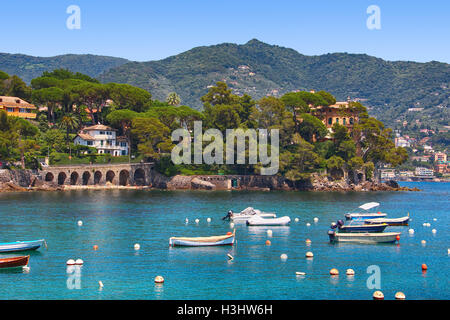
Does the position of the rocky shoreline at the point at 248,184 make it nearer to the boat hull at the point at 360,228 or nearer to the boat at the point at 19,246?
the boat hull at the point at 360,228

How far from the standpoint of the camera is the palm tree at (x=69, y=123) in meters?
159

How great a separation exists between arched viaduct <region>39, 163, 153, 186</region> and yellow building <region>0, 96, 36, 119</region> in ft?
89.8

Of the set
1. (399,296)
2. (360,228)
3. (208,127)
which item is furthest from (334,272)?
(208,127)

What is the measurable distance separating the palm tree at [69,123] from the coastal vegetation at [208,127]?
0.29 metres

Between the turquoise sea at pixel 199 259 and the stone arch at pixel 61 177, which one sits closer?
the turquoise sea at pixel 199 259

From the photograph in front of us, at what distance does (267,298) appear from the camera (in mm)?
39344

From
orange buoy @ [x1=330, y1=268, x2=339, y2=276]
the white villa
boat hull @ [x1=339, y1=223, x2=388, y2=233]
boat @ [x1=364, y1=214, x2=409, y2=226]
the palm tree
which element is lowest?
boat @ [x1=364, y1=214, x2=409, y2=226]

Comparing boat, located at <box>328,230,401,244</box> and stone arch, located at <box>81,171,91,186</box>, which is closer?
boat, located at <box>328,230,401,244</box>

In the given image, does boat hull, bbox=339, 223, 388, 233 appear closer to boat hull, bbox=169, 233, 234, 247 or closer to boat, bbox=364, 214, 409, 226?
boat, bbox=364, 214, 409, 226

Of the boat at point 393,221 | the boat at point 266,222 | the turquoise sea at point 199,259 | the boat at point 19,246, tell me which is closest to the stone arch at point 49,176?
the turquoise sea at point 199,259

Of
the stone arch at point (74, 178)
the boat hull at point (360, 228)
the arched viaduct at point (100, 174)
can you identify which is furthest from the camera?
the stone arch at point (74, 178)

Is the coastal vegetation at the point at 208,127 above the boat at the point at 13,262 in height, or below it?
above

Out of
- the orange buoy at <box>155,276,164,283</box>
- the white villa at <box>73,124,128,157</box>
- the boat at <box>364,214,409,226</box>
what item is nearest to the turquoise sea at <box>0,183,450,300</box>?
the orange buoy at <box>155,276,164,283</box>

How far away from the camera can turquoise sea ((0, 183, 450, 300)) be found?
41062 millimetres
